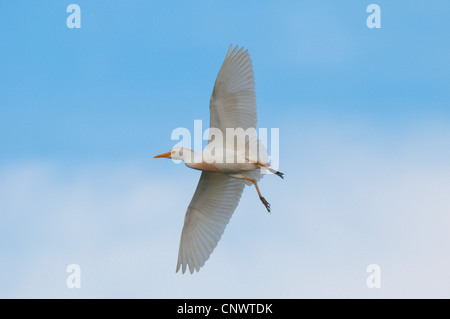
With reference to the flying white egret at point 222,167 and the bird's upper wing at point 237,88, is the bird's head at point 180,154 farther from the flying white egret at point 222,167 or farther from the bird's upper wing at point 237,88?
the bird's upper wing at point 237,88

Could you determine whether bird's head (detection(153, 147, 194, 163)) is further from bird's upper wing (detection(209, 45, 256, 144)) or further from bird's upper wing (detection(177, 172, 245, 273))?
bird's upper wing (detection(209, 45, 256, 144))

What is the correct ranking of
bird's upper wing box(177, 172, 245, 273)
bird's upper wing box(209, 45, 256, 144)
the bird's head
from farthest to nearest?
bird's upper wing box(177, 172, 245, 273) → the bird's head → bird's upper wing box(209, 45, 256, 144)

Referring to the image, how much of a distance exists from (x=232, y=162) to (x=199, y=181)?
1470 millimetres

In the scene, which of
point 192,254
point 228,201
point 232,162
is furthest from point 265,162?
point 192,254

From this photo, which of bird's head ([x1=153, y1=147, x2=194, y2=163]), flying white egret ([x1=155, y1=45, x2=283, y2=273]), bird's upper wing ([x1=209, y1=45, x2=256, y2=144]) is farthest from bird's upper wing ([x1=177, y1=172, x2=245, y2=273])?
bird's upper wing ([x1=209, y1=45, x2=256, y2=144])

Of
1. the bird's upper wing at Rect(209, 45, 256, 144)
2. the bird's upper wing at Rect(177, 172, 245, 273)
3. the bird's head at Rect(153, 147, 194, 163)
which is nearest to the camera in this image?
the bird's upper wing at Rect(209, 45, 256, 144)

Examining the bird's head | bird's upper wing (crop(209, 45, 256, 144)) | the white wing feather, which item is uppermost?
bird's upper wing (crop(209, 45, 256, 144))

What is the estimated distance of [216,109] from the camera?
45.3 ft

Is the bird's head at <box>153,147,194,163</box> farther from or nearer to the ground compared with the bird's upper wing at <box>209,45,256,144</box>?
nearer to the ground

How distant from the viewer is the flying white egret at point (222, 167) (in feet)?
44.8

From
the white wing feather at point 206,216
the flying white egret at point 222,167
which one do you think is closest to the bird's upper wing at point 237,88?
the flying white egret at point 222,167

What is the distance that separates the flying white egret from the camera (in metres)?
13.6

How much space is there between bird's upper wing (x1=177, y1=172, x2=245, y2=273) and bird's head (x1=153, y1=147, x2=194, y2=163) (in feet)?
2.46

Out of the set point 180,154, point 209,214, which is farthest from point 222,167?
point 209,214
